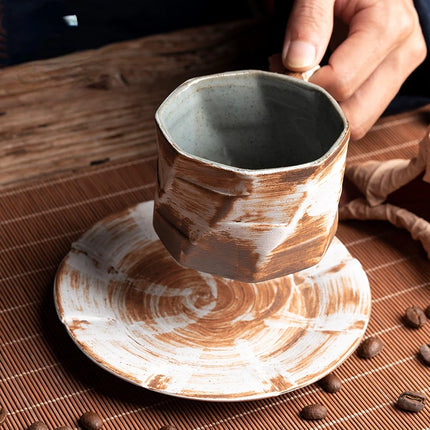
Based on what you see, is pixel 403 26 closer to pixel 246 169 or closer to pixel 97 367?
pixel 246 169

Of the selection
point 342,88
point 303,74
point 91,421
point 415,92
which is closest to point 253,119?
point 303,74

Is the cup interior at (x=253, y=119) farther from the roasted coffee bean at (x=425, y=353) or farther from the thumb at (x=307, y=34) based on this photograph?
the roasted coffee bean at (x=425, y=353)

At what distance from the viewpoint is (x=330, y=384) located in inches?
37.4

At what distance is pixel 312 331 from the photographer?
94 cm

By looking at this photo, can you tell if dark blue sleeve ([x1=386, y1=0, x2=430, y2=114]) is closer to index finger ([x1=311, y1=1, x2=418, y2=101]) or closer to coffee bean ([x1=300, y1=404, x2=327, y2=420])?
index finger ([x1=311, y1=1, x2=418, y2=101])

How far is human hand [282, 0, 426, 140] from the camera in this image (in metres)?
1.04

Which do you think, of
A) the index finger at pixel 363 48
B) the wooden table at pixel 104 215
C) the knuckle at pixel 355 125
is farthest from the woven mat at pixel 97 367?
the index finger at pixel 363 48

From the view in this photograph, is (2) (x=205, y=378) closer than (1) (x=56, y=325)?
Yes

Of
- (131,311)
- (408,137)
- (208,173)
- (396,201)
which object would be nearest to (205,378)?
(131,311)

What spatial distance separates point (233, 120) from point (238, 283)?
0.77 feet

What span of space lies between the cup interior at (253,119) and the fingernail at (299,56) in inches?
3.0

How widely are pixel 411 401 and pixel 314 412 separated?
0.44 feet

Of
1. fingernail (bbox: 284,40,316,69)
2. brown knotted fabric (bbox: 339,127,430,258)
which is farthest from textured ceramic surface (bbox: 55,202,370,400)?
fingernail (bbox: 284,40,316,69)

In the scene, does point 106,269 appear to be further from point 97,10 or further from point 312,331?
point 97,10
